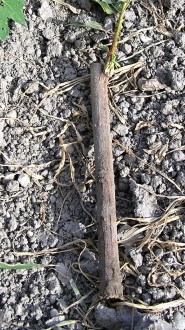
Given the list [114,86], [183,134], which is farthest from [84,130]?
[183,134]

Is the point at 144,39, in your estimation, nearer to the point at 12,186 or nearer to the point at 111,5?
the point at 111,5

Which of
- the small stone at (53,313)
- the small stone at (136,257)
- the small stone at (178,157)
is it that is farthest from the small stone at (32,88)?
the small stone at (53,313)

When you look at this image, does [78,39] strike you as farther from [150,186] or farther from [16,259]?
[16,259]

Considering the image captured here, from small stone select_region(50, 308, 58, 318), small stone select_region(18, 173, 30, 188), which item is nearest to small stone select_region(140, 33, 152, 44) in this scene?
small stone select_region(18, 173, 30, 188)

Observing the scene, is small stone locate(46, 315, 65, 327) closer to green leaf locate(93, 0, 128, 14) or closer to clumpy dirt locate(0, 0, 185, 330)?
clumpy dirt locate(0, 0, 185, 330)

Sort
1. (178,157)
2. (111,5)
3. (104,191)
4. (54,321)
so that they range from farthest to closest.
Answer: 1. (111,5)
2. (178,157)
3. (104,191)
4. (54,321)

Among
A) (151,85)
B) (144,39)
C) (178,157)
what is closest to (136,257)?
(178,157)
